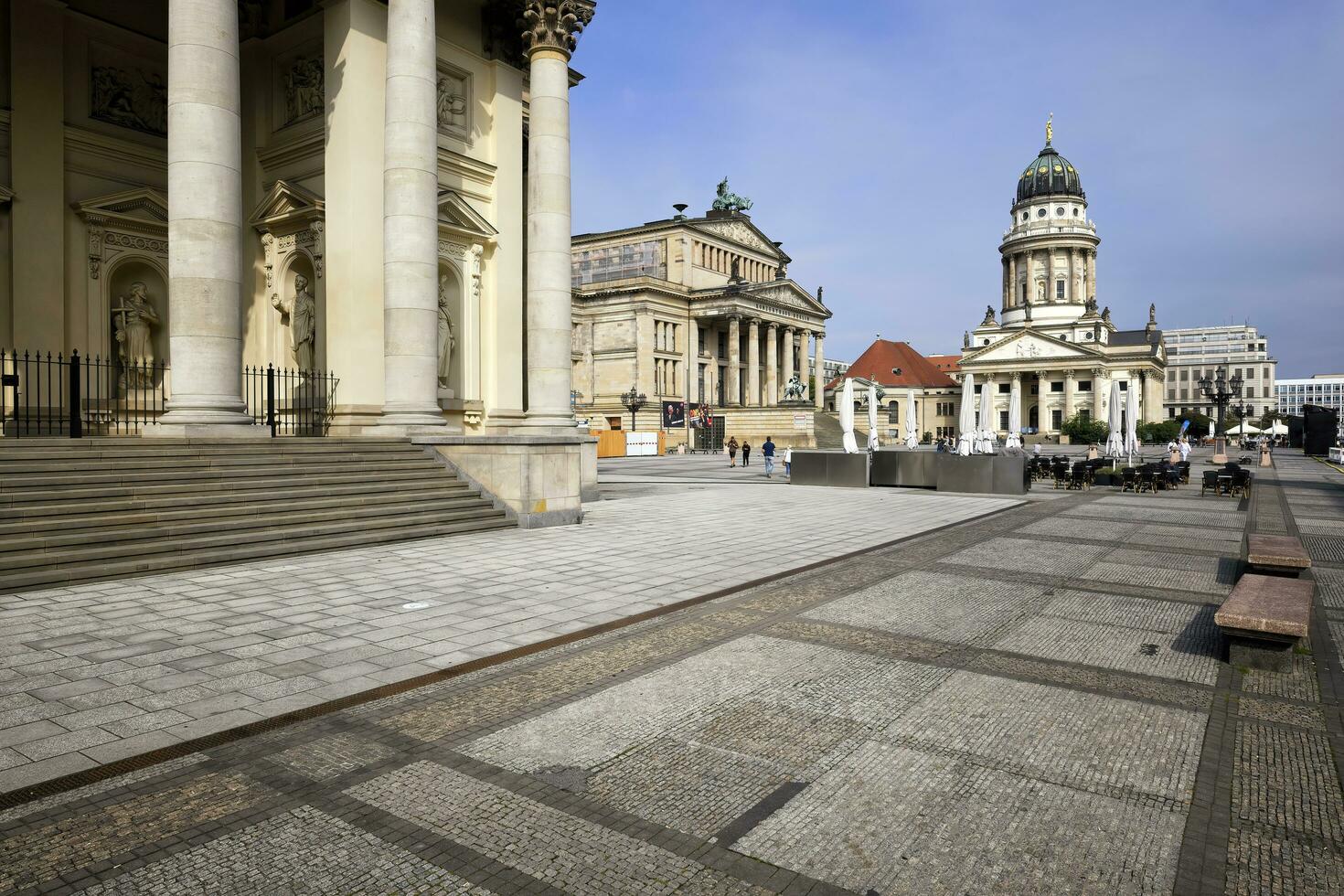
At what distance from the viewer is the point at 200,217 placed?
1388cm

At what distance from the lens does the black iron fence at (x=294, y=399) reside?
18.8 metres

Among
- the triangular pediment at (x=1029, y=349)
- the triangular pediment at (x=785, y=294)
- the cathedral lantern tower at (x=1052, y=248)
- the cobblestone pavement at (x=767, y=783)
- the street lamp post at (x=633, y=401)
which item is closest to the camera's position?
the cobblestone pavement at (x=767, y=783)

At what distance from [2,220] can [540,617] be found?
57.8 ft

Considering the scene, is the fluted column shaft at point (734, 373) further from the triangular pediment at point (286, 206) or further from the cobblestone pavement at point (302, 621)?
the cobblestone pavement at point (302, 621)

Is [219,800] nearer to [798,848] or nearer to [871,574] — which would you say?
[798,848]

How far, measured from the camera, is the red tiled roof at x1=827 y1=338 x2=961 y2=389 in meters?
130

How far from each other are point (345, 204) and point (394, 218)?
231 centimetres

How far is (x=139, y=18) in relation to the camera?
2064 centimetres

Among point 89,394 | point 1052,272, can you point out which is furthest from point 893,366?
point 89,394

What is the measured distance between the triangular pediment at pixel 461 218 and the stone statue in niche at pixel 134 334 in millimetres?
7593

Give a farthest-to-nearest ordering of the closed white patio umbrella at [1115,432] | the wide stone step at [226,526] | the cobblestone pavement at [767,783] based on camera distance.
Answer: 1. the closed white patio umbrella at [1115,432]
2. the wide stone step at [226,526]
3. the cobblestone pavement at [767,783]

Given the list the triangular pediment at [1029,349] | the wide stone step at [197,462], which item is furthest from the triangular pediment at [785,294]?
the wide stone step at [197,462]

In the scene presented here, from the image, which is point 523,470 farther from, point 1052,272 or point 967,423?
point 1052,272

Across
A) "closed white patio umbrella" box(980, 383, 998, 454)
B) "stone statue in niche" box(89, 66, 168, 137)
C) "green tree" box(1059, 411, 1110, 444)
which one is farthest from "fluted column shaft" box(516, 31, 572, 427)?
"green tree" box(1059, 411, 1110, 444)
